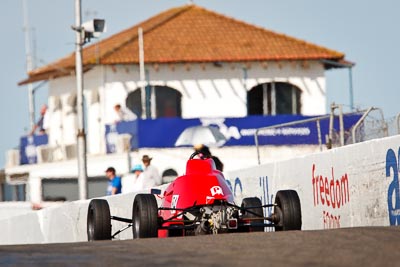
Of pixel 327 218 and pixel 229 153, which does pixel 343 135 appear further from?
pixel 229 153

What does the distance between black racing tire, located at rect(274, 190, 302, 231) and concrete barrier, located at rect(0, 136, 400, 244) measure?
3.59 ft

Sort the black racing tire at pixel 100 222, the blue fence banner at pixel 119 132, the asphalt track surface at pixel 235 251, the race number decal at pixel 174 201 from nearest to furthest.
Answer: the asphalt track surface at pixel 235 251 → the race number decal at pixel 174 201 → the black racing tire at pixel 100 222 → the blue fence banner at pixel 119 132

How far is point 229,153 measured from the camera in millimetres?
50344

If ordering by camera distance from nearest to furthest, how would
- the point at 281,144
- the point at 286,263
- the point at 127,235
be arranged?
the point at 286,263 → the point at 127,235 → the point at 281,144

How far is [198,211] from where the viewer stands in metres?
16.7

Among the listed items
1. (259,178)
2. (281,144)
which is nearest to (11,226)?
(259,178)

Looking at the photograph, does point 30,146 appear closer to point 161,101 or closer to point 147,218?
point 161,101

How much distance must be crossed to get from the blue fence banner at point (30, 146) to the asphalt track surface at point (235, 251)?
4618cm

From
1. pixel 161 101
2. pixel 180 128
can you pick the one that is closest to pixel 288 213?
pixel 180 128

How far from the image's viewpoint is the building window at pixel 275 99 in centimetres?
6028

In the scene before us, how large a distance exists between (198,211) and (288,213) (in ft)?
3.35

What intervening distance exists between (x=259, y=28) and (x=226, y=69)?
4.08 m

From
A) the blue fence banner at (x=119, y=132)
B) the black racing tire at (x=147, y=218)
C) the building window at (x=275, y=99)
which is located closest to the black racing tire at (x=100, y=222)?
the black racing tire at (x=147, y=218)

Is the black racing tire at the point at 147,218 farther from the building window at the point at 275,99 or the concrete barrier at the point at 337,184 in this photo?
the building window at the point at 275,99
